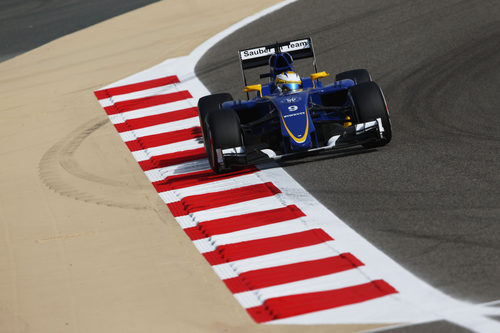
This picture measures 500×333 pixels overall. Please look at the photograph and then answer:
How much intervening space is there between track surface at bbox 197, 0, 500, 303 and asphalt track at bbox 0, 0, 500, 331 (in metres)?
0.02

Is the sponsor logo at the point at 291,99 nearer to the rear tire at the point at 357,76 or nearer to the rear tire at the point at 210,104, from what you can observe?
the rear tire at the point at 210,104

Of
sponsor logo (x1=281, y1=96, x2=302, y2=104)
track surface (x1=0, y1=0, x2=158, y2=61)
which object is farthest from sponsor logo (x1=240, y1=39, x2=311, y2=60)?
track surface (x1=0, y1=0, x2=158, y2=61)

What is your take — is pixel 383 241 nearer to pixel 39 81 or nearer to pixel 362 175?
pixel 362 175

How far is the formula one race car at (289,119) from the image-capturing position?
34.8 ft

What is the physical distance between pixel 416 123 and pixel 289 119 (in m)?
2.27

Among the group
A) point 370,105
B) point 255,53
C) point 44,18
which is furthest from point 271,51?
point 44,18

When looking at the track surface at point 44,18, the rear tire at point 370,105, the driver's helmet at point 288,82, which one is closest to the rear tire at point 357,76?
the driver's helmet at point 288,82

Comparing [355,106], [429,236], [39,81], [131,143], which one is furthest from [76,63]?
[429,236]

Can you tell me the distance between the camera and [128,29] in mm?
19516

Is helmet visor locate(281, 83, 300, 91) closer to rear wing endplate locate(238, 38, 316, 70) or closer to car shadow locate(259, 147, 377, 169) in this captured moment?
rear wing endplate locate(238, 38, 316, 70)

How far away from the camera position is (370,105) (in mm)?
10789

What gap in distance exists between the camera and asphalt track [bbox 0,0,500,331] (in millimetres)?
8312

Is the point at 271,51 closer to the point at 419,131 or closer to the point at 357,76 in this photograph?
the point at 357,76

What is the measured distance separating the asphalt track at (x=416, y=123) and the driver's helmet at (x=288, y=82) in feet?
3.30
